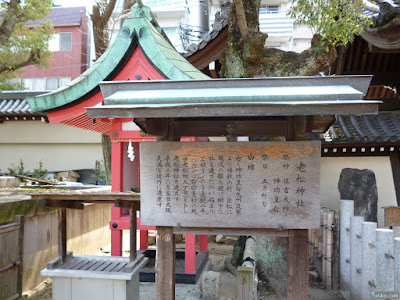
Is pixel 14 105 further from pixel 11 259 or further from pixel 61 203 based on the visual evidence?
pixel 61 203

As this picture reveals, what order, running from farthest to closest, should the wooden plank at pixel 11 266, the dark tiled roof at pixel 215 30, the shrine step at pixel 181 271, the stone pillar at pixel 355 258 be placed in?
the dark tiled roof at pixel 215 30, the shrine step at pixel 181 271, the stone pillar at pixel 355 258, the wooden plank at pixel 11 266

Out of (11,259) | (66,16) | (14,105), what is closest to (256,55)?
(11,259)

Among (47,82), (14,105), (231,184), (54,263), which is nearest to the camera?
(231,184)

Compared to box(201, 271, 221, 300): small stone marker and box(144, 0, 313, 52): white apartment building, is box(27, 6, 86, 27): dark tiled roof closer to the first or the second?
box(144, 0, 313, 52): white apartment building

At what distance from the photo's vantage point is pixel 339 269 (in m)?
6.77

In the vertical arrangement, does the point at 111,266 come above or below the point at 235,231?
below

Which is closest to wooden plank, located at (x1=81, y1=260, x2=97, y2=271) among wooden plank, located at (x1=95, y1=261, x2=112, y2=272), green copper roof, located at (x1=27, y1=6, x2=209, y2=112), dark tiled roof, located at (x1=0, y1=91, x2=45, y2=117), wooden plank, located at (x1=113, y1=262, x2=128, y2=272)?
wooden plank, located at (x1=95, y1=261, x2=112, y2=272)

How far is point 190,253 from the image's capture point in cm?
673

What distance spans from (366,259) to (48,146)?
12.8m

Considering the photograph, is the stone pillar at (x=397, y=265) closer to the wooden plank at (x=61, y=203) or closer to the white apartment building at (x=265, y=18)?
the wooden plank at (x=61, y=203)

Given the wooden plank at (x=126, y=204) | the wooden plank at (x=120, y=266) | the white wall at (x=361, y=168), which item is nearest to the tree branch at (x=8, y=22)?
the wooden plank at (x=126, y=204)

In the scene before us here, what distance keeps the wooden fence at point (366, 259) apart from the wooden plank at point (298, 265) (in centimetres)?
117

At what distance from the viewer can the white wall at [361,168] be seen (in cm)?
836

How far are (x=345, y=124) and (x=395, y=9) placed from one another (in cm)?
336
